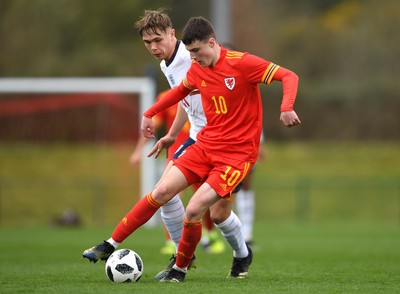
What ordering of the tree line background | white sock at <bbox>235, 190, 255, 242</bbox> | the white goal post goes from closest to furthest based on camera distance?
white sock at <bbox>235, 190, 255, 242</bbox> → the white goal post → the tree line background

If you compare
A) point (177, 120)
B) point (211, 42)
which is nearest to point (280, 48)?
point (177, 120)

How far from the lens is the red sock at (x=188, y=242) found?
6816 mm

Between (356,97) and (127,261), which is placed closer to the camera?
(127,261)

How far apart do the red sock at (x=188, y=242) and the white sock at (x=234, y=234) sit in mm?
442

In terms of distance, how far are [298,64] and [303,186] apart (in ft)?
47.2

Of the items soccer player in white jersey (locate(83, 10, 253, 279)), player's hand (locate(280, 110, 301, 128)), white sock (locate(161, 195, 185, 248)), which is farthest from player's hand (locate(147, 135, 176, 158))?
player's hand (locate(280, 110, 301, 128))

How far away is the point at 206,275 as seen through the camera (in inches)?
303

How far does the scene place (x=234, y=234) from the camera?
24.1 feet

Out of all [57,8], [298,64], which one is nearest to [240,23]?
[298,64]

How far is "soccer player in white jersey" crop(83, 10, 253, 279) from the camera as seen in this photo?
723 cm

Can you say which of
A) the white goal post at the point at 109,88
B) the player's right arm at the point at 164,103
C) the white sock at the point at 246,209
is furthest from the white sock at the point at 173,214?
the white goal post at the point at 109,88

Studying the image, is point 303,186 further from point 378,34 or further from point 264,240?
point 378,34

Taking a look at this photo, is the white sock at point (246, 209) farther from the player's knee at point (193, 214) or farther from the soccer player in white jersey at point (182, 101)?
the player's knee at point (193, 214)

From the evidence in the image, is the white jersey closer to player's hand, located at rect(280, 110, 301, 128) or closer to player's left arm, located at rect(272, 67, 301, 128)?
player's left arm, located at rect(272, 67, 301, 128)
